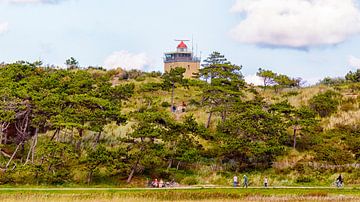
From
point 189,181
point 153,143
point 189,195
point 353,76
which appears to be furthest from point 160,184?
point 353,76

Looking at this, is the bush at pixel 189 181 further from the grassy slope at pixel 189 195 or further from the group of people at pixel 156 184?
the grassy slope at pixel 189 195

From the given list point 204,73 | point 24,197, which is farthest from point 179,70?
→ point 24,197

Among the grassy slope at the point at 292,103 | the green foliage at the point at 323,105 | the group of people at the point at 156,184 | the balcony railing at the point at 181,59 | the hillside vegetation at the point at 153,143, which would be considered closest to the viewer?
the group of people at the point at 156,184

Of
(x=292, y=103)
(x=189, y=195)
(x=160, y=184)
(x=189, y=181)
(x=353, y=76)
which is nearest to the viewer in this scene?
(x=189, y=195)

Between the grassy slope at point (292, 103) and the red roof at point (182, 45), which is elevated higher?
the red roof at point (182, 45)

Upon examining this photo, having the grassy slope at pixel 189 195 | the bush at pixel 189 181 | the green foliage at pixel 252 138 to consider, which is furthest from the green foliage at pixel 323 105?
the grassy slope at pixel 189 195

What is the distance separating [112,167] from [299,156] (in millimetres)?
19105

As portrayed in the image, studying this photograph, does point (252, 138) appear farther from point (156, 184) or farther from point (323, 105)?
point (323, 105)

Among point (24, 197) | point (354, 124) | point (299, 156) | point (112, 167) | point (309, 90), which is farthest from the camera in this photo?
point (309, 90)

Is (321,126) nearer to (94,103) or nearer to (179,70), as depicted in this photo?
(179,70)

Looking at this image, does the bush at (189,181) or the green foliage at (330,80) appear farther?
the green foliage at (330,80)

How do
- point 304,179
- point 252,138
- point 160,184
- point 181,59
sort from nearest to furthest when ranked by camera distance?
1. point 160,184
2. point 304,179
3. point 252,138
4. point 181,59

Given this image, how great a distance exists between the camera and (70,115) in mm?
44531

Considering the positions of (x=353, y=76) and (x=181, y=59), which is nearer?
(x=353, y=76)
